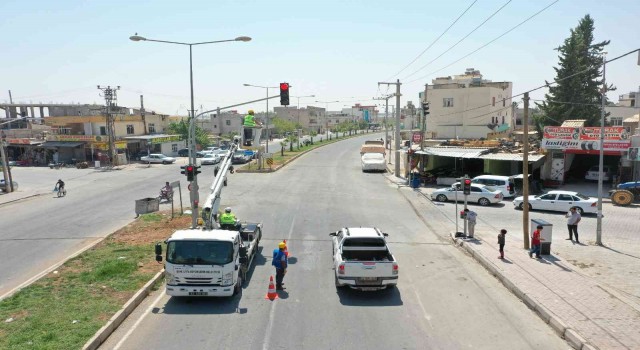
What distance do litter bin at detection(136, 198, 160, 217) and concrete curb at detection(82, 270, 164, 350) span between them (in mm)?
12533

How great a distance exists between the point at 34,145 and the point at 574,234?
212 ft

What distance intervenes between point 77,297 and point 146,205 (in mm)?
14190

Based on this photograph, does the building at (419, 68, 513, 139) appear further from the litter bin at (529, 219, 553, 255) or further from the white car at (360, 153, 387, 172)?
the litter bin at (529, 219, 553, 255)

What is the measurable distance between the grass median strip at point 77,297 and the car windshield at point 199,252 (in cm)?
182

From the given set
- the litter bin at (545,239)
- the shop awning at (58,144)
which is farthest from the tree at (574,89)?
the shop awning at (58,144)

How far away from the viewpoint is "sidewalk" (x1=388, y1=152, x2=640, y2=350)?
10711 mm

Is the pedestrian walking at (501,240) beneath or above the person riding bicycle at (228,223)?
beneath

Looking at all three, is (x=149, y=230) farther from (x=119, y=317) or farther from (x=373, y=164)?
(x=373, y=164)

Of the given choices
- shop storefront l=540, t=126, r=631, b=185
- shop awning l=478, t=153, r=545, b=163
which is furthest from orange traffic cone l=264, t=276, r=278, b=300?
shop storefront l=540, t=126, r=631, b=185

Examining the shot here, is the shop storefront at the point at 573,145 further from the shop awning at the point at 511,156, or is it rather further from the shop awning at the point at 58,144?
the shop awning at the point at 58,144

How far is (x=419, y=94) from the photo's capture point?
93312mm

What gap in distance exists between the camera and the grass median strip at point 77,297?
10.5 m

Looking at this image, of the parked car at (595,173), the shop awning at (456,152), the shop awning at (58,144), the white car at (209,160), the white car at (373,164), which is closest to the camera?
the shop awning at (456,152)

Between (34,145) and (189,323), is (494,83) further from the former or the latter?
(189,323)
